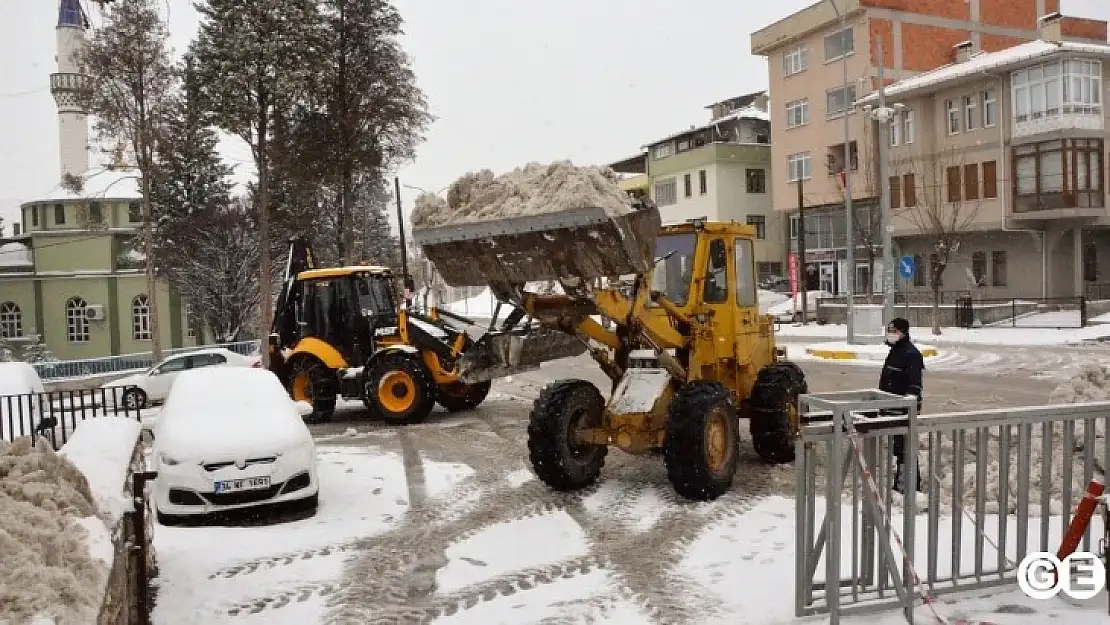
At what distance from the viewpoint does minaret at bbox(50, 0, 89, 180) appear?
29547mm

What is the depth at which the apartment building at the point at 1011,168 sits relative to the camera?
32.9 metres

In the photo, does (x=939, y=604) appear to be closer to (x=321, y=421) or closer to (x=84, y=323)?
(x=321, y=421)

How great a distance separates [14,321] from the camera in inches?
1806

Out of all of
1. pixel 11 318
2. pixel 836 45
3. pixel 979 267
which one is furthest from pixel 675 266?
pixel 11 318

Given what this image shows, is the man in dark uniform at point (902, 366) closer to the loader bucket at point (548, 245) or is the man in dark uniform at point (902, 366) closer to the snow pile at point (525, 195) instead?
the loader bucket at point (548, 245)

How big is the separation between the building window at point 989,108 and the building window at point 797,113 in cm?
965

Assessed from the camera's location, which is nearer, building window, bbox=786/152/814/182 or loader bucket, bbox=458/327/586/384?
loader bucket, bbox=458/327/586/384

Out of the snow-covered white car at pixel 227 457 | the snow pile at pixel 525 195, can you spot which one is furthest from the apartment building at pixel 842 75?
the snow-covered white car at pixel 227 457

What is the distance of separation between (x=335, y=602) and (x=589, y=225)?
3.45m

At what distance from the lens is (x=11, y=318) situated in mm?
45875

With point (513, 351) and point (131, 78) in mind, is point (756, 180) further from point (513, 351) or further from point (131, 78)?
point (513, 351)

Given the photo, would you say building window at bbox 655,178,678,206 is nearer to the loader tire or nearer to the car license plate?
the loader tire

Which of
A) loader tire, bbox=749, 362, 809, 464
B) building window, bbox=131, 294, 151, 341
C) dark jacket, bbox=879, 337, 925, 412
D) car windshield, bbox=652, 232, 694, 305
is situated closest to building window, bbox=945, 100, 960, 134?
loader tire, bbox=749, 362, 809, 464

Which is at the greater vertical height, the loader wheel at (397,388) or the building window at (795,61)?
the building window at (795,61)
